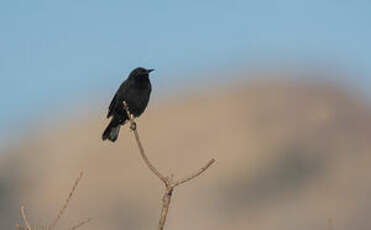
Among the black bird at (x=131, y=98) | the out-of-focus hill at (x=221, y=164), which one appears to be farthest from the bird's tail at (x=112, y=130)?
the out-of-focus hill at (x=221, y=164)

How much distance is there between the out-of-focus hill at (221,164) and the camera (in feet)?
333

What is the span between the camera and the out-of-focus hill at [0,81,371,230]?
3999 inches

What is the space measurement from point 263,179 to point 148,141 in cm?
1436

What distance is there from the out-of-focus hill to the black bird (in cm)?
8186

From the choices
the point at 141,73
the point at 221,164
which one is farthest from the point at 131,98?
the point at 221,164

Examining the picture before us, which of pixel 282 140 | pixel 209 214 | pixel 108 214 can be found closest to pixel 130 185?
pixel 108 214

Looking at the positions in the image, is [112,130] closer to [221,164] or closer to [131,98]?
[131,98]

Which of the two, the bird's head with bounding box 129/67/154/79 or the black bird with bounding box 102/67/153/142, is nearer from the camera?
the black bird with bounding box 102/67/153/142

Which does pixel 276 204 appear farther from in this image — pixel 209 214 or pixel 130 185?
pixel 130 185

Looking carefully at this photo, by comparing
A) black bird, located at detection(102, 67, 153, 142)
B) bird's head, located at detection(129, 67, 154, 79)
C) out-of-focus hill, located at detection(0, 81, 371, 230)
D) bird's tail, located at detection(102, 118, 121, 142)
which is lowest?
bird's tail, located at detection(102, 118, 121, 142)

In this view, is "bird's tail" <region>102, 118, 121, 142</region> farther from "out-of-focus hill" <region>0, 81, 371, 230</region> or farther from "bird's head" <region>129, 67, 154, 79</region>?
"out-of-focus hill" <region>0, 81, 371, 230</region>

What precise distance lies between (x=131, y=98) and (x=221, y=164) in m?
101

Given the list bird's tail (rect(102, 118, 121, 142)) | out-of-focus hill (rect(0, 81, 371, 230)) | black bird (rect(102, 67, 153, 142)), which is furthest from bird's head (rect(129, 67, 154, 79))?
out-of-focus hill (rect(0, 81, 371, 230))

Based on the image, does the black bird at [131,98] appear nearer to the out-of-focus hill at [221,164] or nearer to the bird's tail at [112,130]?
the bird's tail at [112,130]
